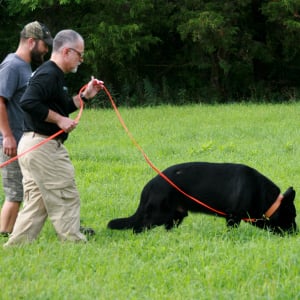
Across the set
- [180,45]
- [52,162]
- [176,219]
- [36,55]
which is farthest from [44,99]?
[180,45]

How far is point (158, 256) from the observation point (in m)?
5.24

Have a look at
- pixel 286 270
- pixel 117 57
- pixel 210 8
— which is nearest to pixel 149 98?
pixel 117 57

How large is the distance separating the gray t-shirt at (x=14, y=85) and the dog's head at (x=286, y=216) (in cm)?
262

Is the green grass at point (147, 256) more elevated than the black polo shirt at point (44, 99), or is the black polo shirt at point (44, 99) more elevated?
the black polo shirt at point (44, 99)

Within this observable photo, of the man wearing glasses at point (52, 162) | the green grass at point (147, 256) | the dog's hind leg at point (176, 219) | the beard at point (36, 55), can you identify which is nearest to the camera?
the green grass at point (147, 256)

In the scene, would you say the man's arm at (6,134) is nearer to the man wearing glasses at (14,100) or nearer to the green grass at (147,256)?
the man wearing glasses at (14,100)

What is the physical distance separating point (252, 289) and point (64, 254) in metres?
1.67

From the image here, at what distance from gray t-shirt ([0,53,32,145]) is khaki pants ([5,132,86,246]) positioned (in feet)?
1.60

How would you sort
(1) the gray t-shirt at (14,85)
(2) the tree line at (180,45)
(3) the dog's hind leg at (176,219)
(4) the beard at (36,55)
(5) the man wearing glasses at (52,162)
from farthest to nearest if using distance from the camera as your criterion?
(2) the tree line at (180,45) < (3) the dog's hind leg at (176,219) < (4) the beard at (36,55) < (1) the gray t-shirt at (14,85) < (5) the man wearing glasses at (52,162)

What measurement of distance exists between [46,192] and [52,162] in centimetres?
27

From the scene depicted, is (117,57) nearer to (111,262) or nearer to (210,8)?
(210,8)

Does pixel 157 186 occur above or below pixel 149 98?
above

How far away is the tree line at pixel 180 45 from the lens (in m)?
22.8

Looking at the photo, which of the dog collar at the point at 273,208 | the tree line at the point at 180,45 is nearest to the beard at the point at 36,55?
the dog collar at the point at 273,208
